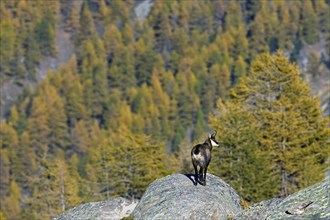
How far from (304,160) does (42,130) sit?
139 meters

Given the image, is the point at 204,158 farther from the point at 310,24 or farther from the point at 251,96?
the point at 310,24

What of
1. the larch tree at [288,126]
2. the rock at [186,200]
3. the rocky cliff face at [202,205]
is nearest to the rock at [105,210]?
the rocky cliff face at [202,205]

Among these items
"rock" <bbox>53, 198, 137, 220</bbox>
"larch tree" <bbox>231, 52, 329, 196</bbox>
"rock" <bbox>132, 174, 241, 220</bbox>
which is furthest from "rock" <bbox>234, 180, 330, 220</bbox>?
"larch tree" <bbox>231, 52, 329, 196</bbox>

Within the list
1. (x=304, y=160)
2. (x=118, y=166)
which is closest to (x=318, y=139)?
(x=304, y=160)

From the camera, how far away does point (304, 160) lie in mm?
41344

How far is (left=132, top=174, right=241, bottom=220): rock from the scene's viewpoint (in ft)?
71.2

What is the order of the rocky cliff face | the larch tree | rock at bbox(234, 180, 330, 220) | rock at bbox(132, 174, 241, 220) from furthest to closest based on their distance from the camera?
1. the larch tree
2. rock at bbox(132, 174, 241, 220)
3. the rocky cliff face
4. rock at bbox(234, 180, 330, 220)

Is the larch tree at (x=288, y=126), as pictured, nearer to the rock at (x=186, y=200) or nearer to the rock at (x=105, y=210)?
the rock at (x=105, y=210)

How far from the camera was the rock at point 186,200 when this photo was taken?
854 inches

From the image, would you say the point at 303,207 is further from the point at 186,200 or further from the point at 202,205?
the point at 186,200

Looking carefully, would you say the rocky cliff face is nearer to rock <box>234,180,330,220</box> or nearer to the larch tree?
rock <box>234,180,330,220</box>

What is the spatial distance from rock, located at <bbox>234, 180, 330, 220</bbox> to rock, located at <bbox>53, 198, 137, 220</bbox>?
5.54 metres

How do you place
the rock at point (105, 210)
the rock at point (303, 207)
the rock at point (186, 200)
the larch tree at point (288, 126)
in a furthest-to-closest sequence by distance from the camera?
the larch tree at point (288, 126) < the rock at point (105, 210) < the rock at point (186, 200) < the rock at point (303, 207)

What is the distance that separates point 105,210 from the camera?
1003 inches
